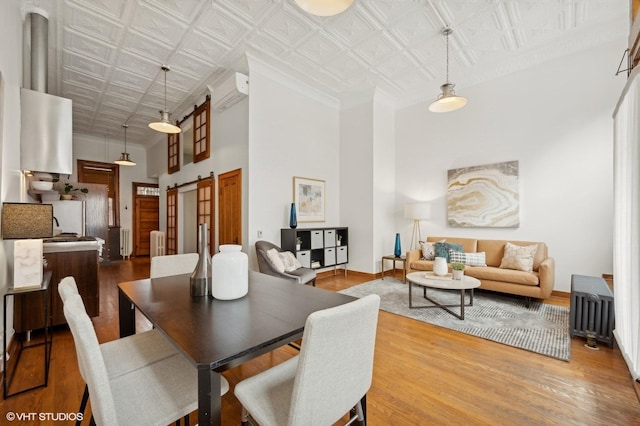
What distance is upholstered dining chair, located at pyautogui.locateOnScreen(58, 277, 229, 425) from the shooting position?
0.86m

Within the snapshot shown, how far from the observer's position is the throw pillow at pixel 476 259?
159 inches

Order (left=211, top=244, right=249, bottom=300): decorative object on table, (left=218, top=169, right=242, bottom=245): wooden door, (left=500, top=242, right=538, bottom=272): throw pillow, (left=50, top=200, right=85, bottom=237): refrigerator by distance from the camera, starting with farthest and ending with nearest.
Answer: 1. (left=50, top=200, right=85, bottom=237): refrigerator
2. (left=218, top=169, right=242, bottom=245): wooden door
3. (left=500, top=242, right=538, bottom=272): throw pillow
4. (left=211, top=244, right=249, bottom=300): decorative object on table

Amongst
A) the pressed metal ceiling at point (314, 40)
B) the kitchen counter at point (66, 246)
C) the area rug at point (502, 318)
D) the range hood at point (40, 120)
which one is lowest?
the area rug at point (502, 318)

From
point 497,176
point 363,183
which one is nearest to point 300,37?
point 363,183

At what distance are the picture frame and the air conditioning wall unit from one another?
5.15ft

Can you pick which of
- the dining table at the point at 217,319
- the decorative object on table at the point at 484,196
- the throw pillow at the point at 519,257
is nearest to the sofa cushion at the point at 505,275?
the throw pillow at the point at 519,257

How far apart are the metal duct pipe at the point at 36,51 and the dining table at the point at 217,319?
3047 millimetres

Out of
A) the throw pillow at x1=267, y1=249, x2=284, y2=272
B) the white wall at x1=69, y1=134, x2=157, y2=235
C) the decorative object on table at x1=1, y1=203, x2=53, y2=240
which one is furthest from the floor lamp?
the white wall at x1=69, y1=134, x2=157, y2=235

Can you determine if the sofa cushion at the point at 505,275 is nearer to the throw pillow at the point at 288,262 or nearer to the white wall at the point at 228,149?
the throw pillow at the point at 288,262

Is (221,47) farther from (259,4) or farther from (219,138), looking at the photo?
(219,138)

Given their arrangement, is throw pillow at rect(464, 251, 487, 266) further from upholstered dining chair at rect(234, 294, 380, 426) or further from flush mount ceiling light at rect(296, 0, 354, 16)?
flush mount ceiling light at rect(296, 0, 354, 16)

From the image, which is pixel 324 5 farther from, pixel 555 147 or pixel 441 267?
pixel 555 147

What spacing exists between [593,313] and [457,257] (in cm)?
180

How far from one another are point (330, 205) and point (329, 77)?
2.34m
